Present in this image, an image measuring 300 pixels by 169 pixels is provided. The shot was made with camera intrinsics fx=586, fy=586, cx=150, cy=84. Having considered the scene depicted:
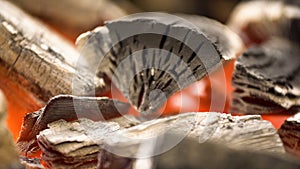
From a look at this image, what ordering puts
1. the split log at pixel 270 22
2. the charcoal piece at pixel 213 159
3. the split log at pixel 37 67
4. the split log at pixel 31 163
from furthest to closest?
the split log at pixel 270 22 < the split log at pixel 37 67 < the split log at pixel 31 163 < the charcoal piece at pixel 213 159

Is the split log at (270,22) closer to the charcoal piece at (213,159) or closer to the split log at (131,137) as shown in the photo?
the split log at (131,137)

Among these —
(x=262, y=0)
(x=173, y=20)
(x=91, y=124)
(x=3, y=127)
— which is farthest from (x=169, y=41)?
(x=262, y=0)

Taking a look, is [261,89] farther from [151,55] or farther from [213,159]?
[213,159]

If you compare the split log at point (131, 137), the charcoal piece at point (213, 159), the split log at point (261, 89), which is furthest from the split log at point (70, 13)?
the charcoal piece at point (213, 159)

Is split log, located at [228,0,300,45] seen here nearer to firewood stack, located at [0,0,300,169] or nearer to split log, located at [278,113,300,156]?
firewood stack, located at [0,0,300,169]

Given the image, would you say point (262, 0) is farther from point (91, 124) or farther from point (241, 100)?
point (91, 124)

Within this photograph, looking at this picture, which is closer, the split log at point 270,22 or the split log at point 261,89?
the split log at point 261,89

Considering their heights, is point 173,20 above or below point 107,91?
above

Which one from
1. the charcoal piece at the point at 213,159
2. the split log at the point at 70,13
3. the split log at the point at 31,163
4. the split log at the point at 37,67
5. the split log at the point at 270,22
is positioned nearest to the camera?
the charcoal piece at the point at 213,159
